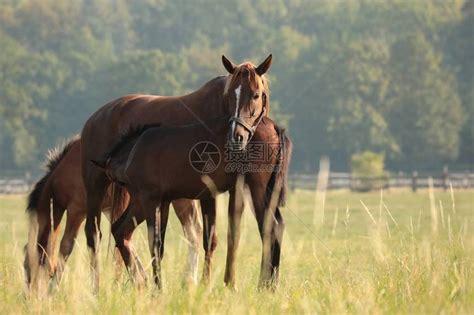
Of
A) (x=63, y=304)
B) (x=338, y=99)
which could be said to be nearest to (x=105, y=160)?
(x=63, y=304)

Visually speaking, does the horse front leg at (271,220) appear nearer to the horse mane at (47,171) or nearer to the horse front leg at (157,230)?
the horse front leg at (157,230)

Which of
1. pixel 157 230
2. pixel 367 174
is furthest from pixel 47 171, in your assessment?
pixel 367 174

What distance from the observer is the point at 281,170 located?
383 inches

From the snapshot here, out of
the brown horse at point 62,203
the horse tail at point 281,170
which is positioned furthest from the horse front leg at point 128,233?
the horse tail at point 281,170

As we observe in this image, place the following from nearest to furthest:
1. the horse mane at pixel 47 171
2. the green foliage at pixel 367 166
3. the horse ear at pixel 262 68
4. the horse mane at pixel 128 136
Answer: the horse ear at pixel 262 68 → the horse mane at pixel 128 136 → the horse mane at pixel 47 171 → the green foliage at pixel 367 166

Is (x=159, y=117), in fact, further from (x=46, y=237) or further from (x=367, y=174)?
(x=367, y=174)

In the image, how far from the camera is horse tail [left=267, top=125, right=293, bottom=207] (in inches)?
380

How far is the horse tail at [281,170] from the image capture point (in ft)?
31.6

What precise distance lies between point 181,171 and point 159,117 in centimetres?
174

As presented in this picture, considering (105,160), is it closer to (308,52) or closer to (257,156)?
(257,156)

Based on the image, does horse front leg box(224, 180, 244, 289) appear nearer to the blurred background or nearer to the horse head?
the horse head

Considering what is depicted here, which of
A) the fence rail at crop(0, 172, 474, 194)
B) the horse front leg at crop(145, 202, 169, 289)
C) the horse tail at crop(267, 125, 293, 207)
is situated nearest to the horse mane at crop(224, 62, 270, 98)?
the horse tail at crop(267, 125, 293, 207)

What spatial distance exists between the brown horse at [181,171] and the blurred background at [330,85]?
5393cm

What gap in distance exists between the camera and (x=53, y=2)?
10169 centimetres
